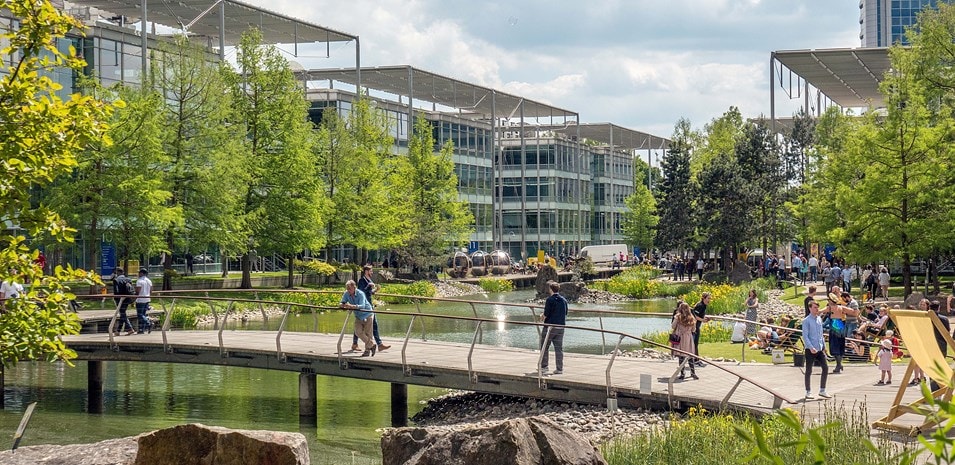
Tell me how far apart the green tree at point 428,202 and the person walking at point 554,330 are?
4753 cm

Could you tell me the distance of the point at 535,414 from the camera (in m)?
20.1

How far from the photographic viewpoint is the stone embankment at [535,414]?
17625mm

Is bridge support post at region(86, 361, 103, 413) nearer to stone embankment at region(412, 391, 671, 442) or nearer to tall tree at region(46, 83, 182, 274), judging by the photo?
stone embankment at region(412, 391, 671, 442)

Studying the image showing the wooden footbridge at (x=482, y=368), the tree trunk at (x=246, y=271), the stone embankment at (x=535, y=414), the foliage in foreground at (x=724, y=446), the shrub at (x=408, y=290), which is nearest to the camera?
the foliage in foreground at (x=724, y=446)

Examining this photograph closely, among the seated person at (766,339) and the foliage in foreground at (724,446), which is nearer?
the foliage in foreground at (724,446)

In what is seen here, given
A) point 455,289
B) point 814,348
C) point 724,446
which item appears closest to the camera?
point 724,446

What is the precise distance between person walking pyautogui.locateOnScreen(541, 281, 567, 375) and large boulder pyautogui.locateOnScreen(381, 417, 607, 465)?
29.8 feet

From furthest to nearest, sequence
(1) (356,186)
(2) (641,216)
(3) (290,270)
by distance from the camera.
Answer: (2) (641,216) < (1) (356,186) < (3) (290,270)

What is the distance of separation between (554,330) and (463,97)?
74.3 m

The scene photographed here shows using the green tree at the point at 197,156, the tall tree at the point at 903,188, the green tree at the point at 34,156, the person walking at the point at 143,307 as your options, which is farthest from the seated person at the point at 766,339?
the green tree at the point at 197,156

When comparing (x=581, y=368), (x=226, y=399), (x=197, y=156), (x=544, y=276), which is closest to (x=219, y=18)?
(x=197, y=156)

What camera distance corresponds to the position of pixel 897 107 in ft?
133

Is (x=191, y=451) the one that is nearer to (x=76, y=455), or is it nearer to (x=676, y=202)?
(x=76, y=455)

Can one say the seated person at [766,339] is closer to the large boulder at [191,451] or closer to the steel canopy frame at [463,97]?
the large boulder at [191,451]
